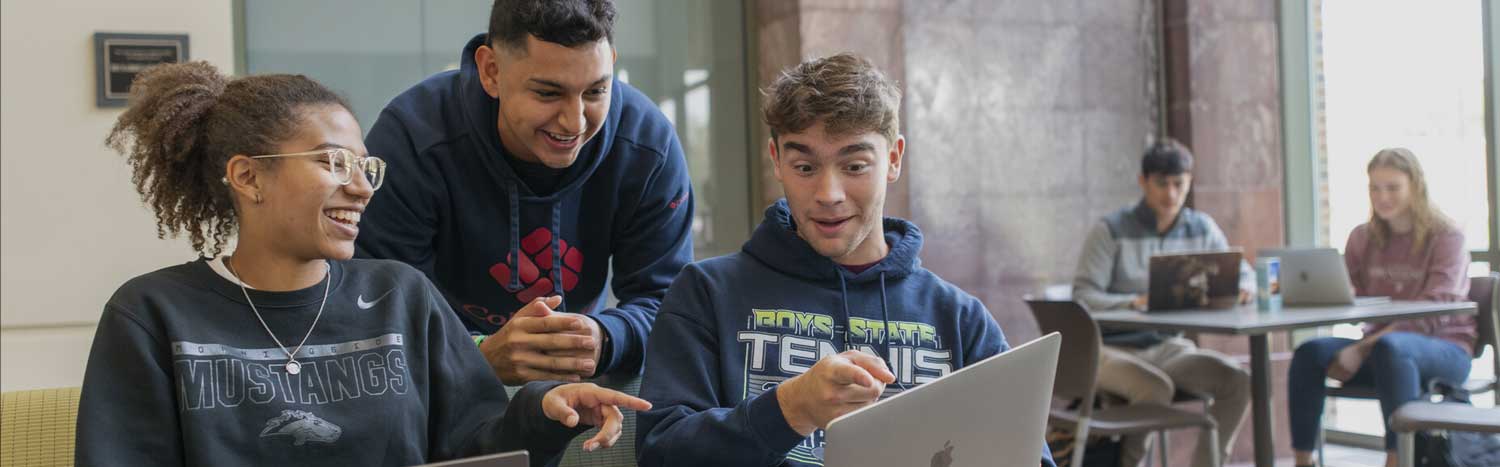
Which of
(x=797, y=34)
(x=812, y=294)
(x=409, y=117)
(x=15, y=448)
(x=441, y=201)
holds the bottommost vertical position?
(x=15, y=448)

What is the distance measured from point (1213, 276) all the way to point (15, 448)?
12.5 feet

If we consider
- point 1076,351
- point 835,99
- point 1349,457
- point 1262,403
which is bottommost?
point 1349,457

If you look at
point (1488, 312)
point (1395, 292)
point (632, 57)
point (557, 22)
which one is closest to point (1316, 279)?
point (1395, 292)

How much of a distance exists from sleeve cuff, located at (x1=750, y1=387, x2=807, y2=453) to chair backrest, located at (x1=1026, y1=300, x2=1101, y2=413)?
265 cm

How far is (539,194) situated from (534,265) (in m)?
0.13

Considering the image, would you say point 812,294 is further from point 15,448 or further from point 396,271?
point 15,448

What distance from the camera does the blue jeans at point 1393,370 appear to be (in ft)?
13.7

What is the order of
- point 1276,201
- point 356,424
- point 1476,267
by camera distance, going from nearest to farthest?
point 356,424 → point 1476,267 → point 1276,201

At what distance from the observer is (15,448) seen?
166cm

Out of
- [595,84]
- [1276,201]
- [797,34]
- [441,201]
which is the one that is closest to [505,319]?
[441,201]

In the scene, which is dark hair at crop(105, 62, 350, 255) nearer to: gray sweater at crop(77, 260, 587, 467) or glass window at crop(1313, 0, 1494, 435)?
gray sweater at crop(77, 260, 587, 467)

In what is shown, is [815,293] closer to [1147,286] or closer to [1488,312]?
[1147,286]

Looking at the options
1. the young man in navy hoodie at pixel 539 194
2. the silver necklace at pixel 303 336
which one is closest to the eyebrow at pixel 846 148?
the young man in navy hoodie at pixel 539 194

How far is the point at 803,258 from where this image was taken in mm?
1842
